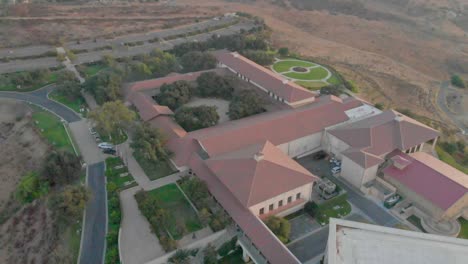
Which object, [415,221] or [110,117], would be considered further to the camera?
[110,117]

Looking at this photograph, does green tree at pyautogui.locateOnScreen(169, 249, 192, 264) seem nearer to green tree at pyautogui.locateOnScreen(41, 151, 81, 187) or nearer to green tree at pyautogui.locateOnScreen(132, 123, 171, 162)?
green tree at pyautogui.locateOnScreen(132, 123, 171, 162)

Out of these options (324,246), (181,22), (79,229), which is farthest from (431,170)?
(181,22)

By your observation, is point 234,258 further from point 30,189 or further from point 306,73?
point 306,73

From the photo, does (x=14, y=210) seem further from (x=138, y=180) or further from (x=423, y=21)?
(x=423, y=21)

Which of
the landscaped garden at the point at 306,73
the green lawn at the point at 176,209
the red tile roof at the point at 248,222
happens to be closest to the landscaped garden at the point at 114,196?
the green lawn at the point at 176,209

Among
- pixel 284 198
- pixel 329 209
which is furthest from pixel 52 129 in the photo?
pixel 329 209

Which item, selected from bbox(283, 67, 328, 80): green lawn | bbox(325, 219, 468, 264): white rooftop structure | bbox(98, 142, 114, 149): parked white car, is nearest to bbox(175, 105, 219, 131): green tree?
bbox(98, 142, 114, 149): parked white car
